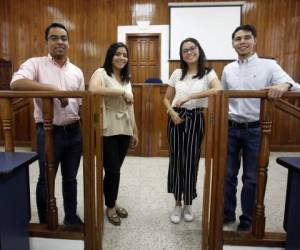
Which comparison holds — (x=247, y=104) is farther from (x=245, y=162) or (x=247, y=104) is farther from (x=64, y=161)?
(x=64, y=161)

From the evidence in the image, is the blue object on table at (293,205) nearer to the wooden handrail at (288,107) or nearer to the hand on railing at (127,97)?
the wooden handrail at (288,107)

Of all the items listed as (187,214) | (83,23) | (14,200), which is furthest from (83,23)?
(14,200)

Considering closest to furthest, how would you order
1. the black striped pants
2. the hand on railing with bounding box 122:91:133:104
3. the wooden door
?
the hand on railing with bounding box 122:91:133:104
the black striped pants
the wooden door

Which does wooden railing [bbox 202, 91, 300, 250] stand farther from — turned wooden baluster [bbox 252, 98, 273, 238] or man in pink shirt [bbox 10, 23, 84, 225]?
man in pink shirt [bbox 10, 23, 84, 225]

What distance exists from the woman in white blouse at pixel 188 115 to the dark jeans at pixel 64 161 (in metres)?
0.68

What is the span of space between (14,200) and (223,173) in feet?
3.56

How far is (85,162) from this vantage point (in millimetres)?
1404

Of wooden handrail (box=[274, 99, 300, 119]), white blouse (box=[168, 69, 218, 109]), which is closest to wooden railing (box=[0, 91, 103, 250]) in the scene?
white blouse (box=[168, 69, 218, 109])

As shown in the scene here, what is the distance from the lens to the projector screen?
5105mm

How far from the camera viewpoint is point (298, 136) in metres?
4.55

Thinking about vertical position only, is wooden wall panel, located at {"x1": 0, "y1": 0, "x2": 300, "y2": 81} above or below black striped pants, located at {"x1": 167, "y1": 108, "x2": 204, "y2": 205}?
above

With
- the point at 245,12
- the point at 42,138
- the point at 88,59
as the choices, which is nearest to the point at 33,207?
the point at 42,138

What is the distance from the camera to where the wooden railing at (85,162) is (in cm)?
136

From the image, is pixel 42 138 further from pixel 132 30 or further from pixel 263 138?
pixel 132 30
